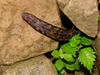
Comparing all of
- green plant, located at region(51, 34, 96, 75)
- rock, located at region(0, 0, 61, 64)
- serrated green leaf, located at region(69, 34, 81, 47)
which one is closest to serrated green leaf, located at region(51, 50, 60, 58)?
green plant, located at region(51, 34, 96, 75)

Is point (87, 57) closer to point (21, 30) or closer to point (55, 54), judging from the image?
point (55, 54)

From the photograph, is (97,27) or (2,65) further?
(2,65)

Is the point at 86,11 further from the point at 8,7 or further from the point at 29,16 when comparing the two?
the point at 8,7

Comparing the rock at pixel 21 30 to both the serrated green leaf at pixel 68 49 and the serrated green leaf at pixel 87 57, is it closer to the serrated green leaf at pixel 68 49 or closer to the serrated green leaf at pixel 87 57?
the serrated green leaf at pixel 68 49

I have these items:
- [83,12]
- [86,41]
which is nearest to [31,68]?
[86,41]

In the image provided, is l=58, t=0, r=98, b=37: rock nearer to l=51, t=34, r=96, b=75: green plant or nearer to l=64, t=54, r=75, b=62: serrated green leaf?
l=51, t=34, r=96, b=75: green plant

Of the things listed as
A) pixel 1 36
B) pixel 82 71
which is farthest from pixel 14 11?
pixel 82 71

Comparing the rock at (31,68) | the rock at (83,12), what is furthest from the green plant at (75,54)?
the rock at (83,12)
